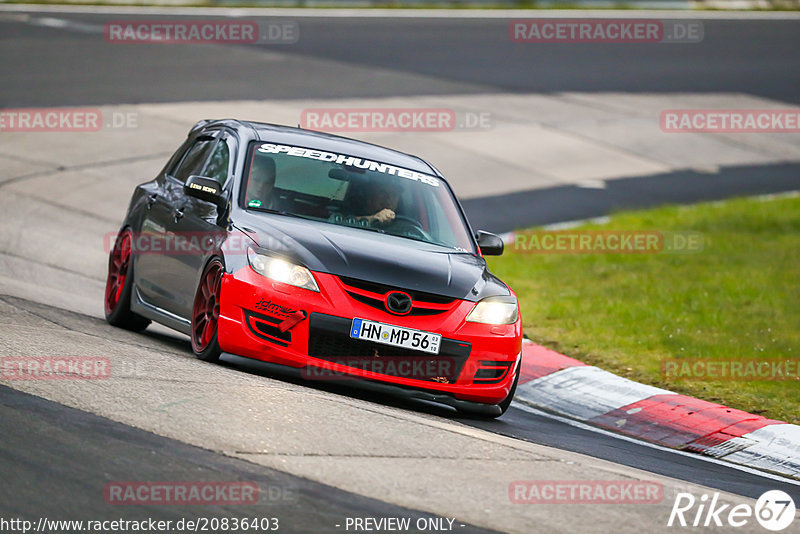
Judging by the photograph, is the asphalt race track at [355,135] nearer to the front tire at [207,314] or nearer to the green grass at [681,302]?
the front tire at [207,314]

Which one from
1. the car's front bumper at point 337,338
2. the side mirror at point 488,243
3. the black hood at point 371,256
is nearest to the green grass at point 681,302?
the side mirror at point 488,243

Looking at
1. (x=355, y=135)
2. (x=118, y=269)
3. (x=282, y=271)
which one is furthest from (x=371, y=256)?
(x=355, y=135)

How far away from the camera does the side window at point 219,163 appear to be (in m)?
8.73

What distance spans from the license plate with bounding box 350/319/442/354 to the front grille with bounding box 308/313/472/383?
3cm

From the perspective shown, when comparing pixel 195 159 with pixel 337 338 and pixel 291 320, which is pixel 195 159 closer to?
pixel 291 320

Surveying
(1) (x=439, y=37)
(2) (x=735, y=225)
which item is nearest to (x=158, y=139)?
(2) (x=735, y=225)

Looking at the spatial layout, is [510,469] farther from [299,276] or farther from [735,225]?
[735,225]

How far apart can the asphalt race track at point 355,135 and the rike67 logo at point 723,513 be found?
94 mm

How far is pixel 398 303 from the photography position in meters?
7.41

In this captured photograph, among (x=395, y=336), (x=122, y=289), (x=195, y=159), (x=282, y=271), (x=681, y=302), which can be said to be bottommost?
(x=681, y=302)

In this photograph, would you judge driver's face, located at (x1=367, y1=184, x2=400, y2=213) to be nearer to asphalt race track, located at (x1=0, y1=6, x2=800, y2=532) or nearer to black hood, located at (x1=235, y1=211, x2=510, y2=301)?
black hood, located at (x1=235, y1=211, x2=510, y2=301)

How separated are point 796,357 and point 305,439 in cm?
604

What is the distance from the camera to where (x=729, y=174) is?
72.9ft

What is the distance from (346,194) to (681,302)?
5.39m
